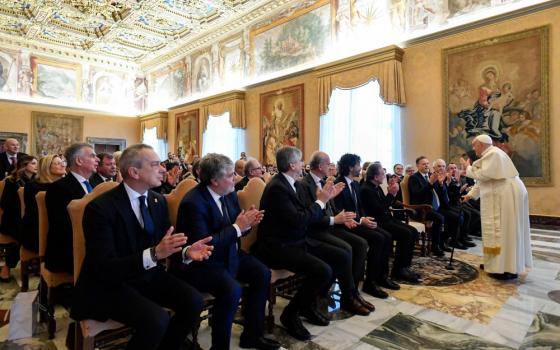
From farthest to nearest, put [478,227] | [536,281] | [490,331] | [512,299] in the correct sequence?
[478,227], [536,281], [512,299], [490,331]

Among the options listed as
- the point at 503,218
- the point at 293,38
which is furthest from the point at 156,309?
the point at 293,38

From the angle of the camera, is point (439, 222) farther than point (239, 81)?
No

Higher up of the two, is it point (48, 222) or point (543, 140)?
point (543, 140)

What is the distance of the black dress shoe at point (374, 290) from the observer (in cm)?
351

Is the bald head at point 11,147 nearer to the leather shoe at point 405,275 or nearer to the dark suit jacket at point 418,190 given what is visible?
the leather shoe at point 405,275

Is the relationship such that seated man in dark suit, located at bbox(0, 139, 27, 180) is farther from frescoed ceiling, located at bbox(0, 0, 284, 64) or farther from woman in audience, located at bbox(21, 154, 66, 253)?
frescoed ceiling, located at bbox(0, 0, 284, 64)

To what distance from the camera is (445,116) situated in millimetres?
8141

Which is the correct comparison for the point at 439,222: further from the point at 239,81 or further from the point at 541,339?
the point at 239,81

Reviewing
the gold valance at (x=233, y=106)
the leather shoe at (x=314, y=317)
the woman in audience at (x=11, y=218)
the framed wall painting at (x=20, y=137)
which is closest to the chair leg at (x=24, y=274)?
the woman in audience at (x=11, y=218)

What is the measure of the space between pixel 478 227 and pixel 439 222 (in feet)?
7.20

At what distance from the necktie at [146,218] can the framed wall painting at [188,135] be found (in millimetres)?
13124

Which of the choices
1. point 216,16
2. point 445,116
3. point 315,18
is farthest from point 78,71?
point 445,116

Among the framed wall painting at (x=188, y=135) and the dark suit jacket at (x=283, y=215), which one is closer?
the dark suit jacket at (x=283, y=215)

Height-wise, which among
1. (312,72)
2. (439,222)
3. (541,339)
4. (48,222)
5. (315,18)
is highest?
(315,18)
